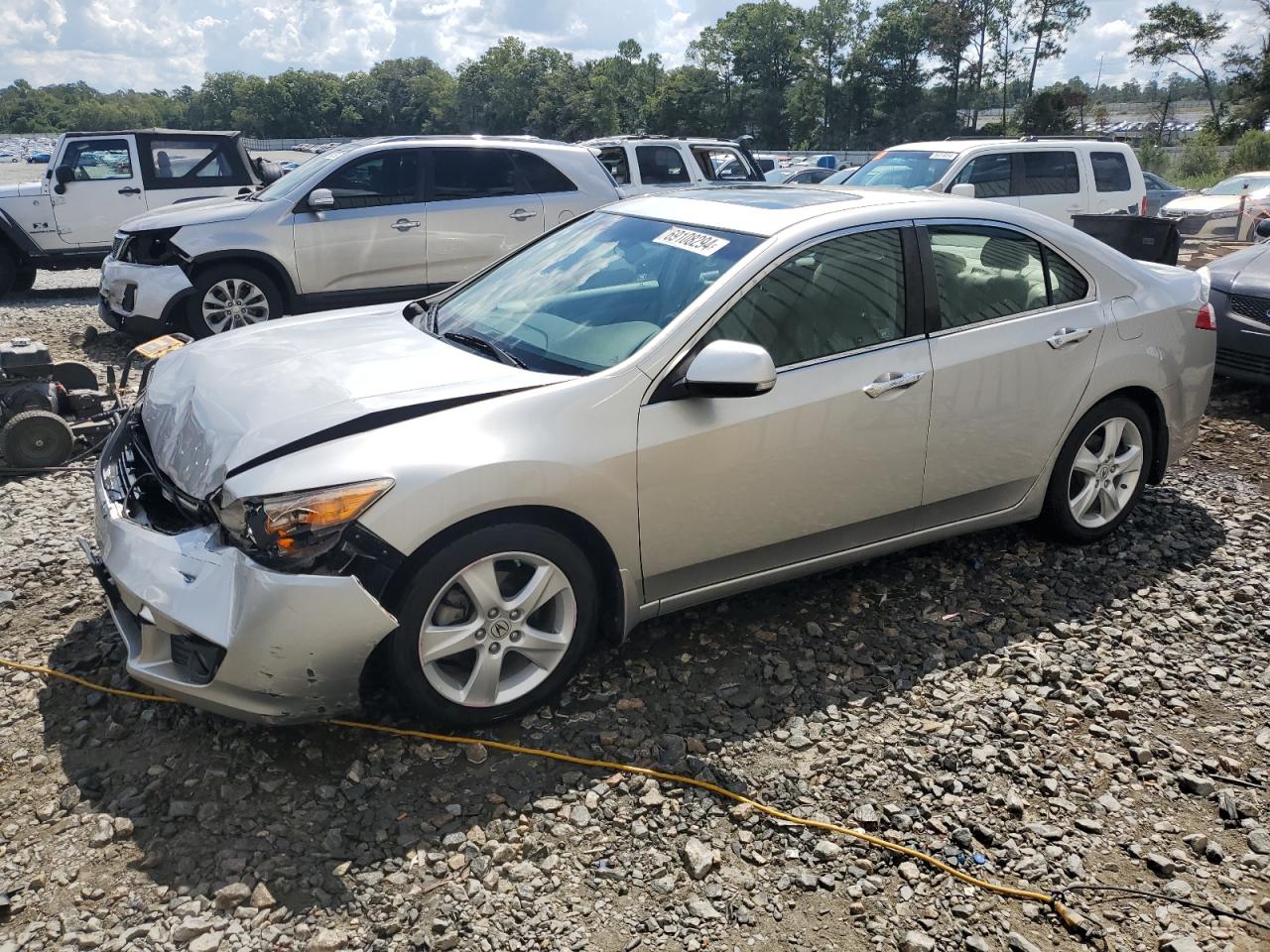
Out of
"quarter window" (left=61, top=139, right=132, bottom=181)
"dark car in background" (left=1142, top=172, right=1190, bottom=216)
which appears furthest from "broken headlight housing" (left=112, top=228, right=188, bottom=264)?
"dark car in background" (left=1142, top=172, right=1190, bottom=216)

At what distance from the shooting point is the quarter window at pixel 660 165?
42.4 feet

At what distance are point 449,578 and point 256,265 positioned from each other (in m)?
6.52

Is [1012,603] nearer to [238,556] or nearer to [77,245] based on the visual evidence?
[238,556]

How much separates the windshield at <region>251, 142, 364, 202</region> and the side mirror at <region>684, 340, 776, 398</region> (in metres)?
6.49

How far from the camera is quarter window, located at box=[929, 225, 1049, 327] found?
13.4 ft

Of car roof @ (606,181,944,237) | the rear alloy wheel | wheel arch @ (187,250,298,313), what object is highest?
car roof @ (606,181,944,237)

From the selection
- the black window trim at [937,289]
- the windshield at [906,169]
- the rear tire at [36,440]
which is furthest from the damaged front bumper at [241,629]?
the windshield at [906,169]

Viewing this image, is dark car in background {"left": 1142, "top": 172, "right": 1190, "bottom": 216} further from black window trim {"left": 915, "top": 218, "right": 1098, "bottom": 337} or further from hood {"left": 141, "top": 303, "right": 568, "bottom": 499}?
hood {"left": 141, "top": 303, "right": 568, "bottom": 499}

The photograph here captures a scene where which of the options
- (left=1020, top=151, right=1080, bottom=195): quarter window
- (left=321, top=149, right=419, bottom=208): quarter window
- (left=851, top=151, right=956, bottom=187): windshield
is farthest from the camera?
(left=1020, top=151, right=1080, bottom=195): quarter window

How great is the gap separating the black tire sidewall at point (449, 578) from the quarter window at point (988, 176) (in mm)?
9367

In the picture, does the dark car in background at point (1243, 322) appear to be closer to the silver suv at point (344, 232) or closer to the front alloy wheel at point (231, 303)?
the silver suv at point (344, 232)

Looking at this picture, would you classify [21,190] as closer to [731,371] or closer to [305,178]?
[305,178]

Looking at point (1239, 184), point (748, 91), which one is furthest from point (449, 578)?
point (748, 91)

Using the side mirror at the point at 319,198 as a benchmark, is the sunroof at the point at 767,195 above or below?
above
